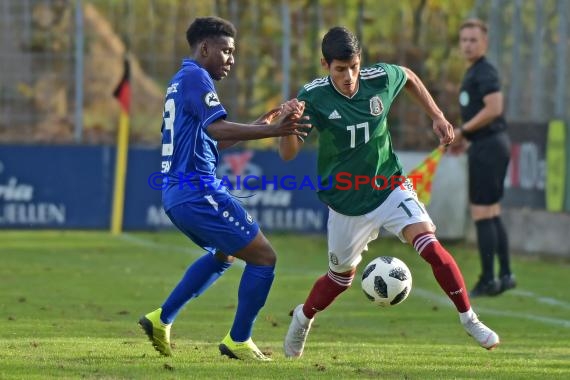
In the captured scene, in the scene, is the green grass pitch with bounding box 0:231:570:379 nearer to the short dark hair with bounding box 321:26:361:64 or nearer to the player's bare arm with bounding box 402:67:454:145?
the player's bare arm with bounding box 402:67:454:145

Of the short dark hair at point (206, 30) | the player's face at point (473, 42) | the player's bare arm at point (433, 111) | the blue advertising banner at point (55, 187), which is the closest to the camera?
the short dark hair at point (206, 30)

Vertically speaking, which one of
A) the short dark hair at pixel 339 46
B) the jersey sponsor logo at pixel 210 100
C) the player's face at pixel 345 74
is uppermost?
the short dark hair at pixel 339 46

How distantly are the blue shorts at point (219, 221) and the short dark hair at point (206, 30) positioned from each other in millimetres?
888

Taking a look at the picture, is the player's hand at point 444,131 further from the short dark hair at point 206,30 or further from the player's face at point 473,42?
the player's face at point 473,42

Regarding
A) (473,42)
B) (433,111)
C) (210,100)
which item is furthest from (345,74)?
(473,42)

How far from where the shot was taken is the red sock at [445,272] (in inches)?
313

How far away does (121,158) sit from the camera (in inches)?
716

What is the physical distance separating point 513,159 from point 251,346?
9.57 metres

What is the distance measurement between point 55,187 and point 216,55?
10.5 meters

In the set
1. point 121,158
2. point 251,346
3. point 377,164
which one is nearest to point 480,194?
point 377,164

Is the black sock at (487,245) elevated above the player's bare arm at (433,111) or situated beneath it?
situated beneath

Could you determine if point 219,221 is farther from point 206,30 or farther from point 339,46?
point 339,46

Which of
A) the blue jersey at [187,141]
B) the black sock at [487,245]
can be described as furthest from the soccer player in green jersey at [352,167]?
the black sock at [487,245]

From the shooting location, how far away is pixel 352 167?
8.34 metres
